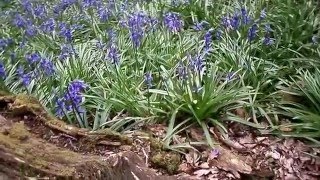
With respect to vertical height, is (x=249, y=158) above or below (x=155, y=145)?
below

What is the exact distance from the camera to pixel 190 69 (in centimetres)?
423

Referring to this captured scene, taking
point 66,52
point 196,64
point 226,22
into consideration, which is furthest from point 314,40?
point 66,52

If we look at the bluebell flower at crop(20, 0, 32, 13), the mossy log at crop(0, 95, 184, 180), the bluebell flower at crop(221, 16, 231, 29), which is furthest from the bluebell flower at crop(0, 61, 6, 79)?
the bluebell flower at crop(221, 16, 231, 29)

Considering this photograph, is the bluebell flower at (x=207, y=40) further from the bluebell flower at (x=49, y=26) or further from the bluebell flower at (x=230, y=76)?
the bluebell flower at (x=49, y=26)

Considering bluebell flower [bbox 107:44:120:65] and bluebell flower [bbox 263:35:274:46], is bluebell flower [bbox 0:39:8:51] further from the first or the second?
bluebell flower [bbox 263:35:274:46]

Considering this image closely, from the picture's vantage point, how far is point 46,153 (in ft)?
8.96

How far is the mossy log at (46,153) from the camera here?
2547mm

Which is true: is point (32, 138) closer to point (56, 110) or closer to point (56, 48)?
point (56, 110)

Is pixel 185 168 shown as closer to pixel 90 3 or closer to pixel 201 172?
pixel 201 172

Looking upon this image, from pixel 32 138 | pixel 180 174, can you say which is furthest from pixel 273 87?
pixel 32 138

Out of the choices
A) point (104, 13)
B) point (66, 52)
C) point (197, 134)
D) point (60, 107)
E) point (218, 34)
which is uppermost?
point (104, 13)

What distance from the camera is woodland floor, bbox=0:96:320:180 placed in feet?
8.62

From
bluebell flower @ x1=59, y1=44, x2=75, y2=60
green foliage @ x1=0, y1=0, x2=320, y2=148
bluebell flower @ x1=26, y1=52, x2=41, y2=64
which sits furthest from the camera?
bluebell flower @ x1=59, y1=44, x2=75, y2=60

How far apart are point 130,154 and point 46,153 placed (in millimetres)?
549
